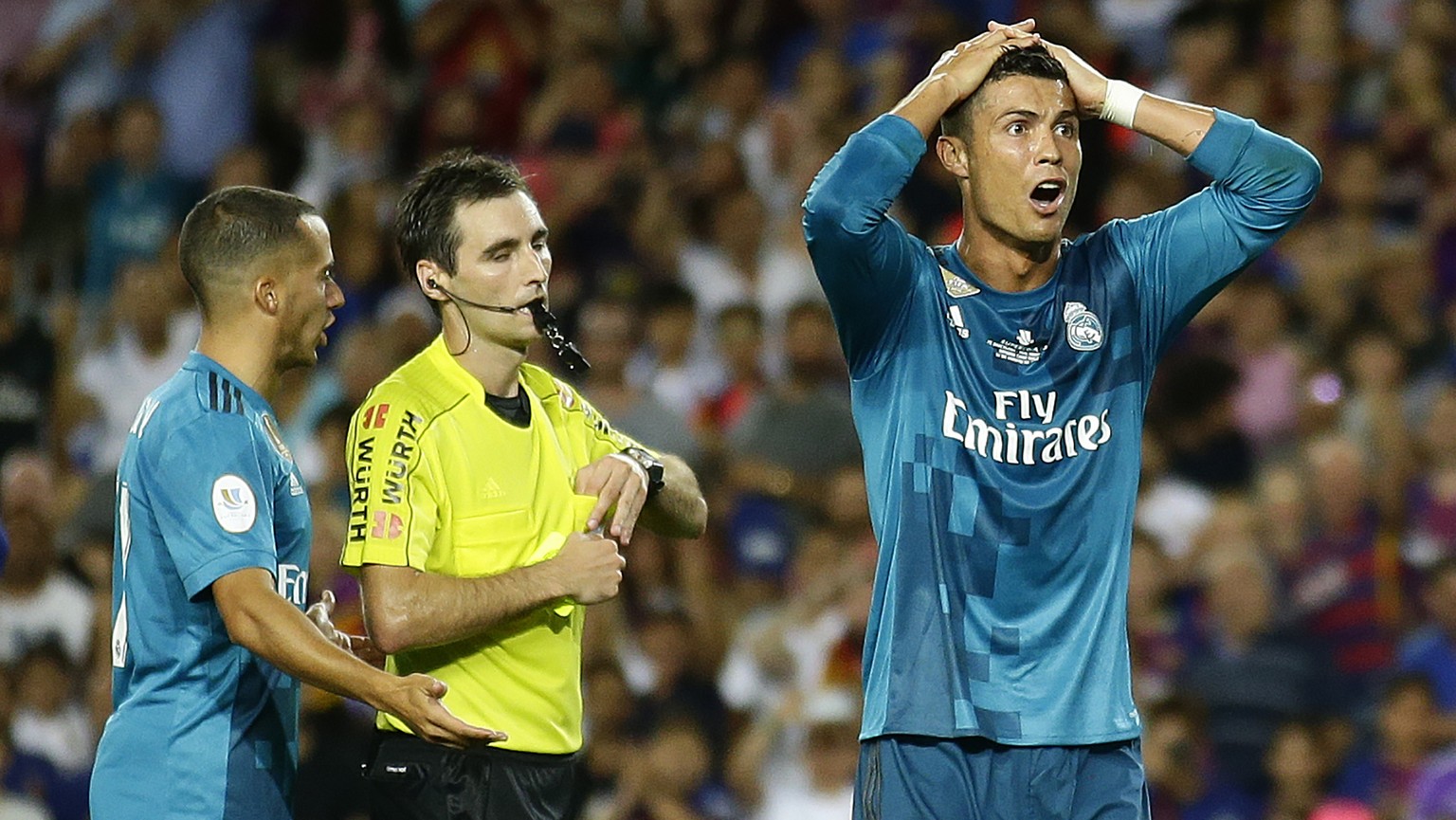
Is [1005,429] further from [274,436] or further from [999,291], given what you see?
[274,436]

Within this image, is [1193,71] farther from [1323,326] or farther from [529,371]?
[529,371]

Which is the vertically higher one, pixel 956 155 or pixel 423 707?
pixel 956 155

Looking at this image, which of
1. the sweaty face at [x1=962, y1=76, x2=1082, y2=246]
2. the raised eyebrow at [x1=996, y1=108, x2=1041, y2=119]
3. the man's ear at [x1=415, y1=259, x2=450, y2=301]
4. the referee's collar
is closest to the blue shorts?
the sweaty face at [x1=962, y1=76, x2=1082, y2=246]

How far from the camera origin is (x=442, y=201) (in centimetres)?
467

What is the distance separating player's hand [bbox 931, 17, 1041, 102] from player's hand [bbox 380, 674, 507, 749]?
1.69m

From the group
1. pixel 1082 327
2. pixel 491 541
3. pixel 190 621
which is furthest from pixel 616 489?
pixel 1082 327

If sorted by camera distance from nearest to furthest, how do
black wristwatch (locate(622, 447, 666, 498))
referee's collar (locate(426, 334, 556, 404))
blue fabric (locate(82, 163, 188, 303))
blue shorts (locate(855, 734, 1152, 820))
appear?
blue shorts (locate(855, 734, 1152, 820))
referee's collar (locate(426, 334, 556, 404))
black wristwatch (locate(622, 447, 666, 498))
blue fabric (locate(82, 163, 188, 303))

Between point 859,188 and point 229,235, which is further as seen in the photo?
point 229,235

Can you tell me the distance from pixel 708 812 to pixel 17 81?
6.35 meters

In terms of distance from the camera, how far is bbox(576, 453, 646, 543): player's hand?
4543 millimetres

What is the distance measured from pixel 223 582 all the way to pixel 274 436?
0.43 meters

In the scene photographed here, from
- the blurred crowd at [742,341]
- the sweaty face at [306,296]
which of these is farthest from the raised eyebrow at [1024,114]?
the blurred crowd at [742,341]

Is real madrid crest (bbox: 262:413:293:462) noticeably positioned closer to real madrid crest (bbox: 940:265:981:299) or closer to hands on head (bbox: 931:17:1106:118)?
real madrid crest (bbox: 940:265:981:299)

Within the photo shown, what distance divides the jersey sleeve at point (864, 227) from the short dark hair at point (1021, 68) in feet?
0.76
